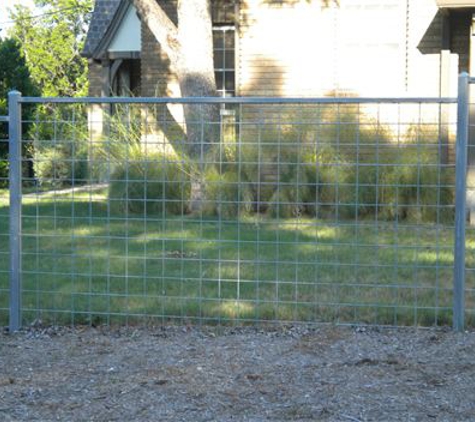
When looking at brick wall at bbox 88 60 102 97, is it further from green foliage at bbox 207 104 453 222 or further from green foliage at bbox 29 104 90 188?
green foliage at bbox 207 104 453 222

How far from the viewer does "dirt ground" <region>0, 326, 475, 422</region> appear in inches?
188

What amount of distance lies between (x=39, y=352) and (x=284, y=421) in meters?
2.23

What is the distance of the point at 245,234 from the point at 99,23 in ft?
55.8

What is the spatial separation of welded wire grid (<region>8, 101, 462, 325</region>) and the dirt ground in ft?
1.23

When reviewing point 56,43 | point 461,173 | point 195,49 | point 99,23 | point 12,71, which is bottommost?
point 461,173

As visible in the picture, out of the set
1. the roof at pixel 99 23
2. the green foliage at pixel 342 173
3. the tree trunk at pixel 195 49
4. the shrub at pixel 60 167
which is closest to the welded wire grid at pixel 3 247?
the shrub at pixel 60 167

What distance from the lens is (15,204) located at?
6684 millimetres

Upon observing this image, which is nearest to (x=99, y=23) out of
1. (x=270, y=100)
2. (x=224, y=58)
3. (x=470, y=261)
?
(x=224, y=58)

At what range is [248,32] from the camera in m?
16.5

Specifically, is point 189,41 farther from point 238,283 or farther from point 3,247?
point 238,283

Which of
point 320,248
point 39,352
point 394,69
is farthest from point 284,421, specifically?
point 394,69

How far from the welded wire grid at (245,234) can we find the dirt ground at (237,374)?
1.23ft

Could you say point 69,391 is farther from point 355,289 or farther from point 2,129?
point 2,129

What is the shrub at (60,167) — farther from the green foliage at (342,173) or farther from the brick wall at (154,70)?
the brick wall at (154,70)
